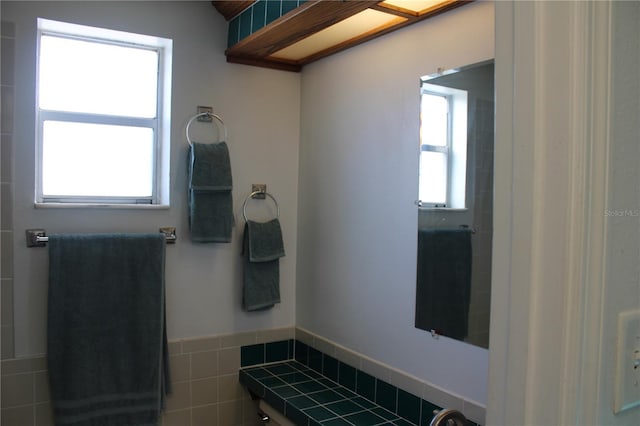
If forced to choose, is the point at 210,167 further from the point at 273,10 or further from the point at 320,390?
the point at 320,390

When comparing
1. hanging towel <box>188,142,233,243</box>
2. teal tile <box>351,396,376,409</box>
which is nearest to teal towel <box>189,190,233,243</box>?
hanging towel <box>188,142,233,243</box>

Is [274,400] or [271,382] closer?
[274,400]

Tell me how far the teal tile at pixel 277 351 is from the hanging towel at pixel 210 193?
23.9 inches

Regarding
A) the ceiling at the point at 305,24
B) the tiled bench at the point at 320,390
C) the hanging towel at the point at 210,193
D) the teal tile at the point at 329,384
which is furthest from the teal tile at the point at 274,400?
the ceiling at the point at 305,24

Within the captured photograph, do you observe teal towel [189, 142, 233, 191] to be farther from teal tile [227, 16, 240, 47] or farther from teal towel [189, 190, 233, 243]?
teal tile [227, 16, 240, 47]

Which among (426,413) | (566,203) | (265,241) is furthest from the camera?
(265,241)

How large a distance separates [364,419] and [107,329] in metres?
1.11

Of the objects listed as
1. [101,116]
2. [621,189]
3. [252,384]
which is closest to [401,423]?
[252,384]

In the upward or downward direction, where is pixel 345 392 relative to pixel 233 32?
downward

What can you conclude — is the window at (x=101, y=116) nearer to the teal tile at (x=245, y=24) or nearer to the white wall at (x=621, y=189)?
the teal tile at (x=245, y=24)

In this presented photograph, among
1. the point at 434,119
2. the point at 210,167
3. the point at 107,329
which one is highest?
the point at 434,119

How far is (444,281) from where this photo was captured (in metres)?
1.74

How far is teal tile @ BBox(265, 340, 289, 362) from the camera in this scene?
258 centimetres

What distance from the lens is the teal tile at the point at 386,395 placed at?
1.97 metres
